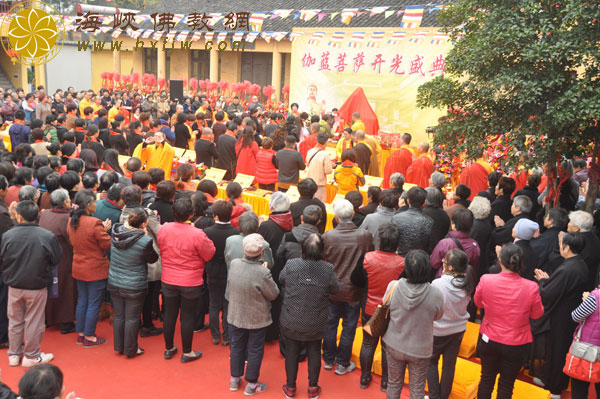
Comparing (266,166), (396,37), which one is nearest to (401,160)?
(266,166)

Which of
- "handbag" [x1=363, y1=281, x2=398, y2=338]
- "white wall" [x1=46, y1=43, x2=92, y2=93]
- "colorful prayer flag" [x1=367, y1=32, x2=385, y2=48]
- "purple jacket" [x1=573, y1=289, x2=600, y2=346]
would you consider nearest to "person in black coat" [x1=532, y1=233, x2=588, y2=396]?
"purple jacket" [x1=573, y1=289, x2=600, y2=346]

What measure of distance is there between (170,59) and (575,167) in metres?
25.7

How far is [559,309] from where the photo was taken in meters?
4.39

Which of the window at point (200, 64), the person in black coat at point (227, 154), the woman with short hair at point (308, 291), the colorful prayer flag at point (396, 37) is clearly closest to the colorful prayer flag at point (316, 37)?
the colorful prayer flag at point (396, 37)

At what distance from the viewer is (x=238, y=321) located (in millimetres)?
4148

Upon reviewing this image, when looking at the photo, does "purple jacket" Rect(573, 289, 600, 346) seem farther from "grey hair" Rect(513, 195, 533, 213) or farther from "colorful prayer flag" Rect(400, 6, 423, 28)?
"colorful prayer flag" Rect(400, 6, 423, 28)

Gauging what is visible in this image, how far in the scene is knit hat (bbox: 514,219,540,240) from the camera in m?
4.58

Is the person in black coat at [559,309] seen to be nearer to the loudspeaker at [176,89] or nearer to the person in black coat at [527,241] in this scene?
the person in black coat at [527,241]

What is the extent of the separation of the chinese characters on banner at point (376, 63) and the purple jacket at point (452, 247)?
963cm

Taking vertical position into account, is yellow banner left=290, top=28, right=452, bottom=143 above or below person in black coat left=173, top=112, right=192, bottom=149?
above

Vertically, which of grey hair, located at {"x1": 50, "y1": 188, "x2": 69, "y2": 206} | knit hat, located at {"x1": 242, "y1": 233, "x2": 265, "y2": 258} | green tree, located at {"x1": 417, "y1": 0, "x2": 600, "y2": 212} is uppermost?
green tree, located at {"x1": 417, "y1": 0, "x2": 600, "y2": 212}

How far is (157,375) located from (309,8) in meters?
21.8

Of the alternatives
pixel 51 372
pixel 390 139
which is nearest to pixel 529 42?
pixel 51 372

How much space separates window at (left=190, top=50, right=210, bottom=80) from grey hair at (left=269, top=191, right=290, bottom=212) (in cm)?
2522
